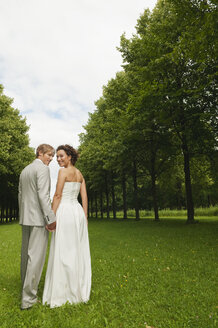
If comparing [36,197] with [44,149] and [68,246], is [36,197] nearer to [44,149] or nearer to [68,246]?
[44,149]

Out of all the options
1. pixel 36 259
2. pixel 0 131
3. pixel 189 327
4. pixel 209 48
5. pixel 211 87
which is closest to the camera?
pixel 189 327

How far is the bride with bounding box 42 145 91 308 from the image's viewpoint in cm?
484

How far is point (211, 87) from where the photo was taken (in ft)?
56.3

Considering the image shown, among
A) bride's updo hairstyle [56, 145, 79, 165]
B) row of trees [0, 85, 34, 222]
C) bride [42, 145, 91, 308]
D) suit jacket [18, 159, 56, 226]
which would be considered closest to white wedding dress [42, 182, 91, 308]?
bride [42, 145, 91, 308]

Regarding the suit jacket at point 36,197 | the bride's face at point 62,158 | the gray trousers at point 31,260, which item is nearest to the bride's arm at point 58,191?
the bride's face at point 62,158

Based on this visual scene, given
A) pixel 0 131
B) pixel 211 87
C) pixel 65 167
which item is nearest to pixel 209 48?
pixel 211 87

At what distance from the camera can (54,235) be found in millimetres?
5023

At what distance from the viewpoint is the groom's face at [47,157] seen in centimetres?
500

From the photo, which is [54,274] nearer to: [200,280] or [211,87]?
[200,280]

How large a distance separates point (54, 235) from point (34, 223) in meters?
0.53

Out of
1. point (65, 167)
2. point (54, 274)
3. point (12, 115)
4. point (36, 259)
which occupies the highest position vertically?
point (12, 115)

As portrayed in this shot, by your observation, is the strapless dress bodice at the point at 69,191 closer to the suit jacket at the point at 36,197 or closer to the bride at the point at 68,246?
the bride at the point at 68,246

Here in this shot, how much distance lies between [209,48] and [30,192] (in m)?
11.1

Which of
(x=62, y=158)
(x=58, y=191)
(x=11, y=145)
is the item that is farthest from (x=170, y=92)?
(x=11, y=145)
